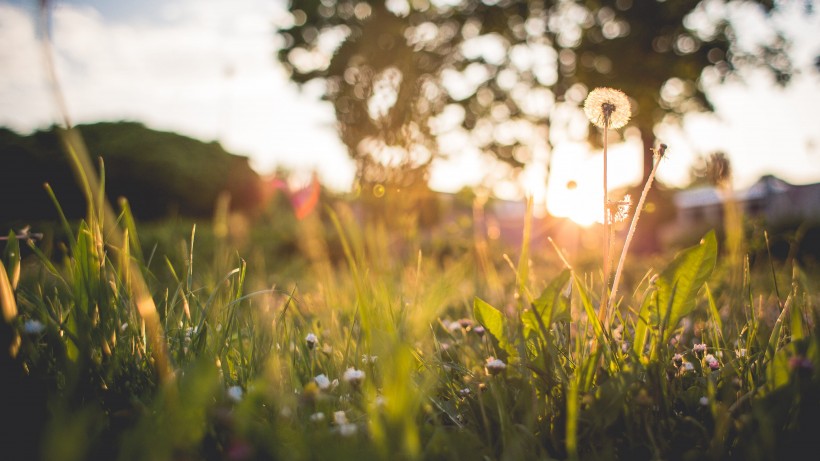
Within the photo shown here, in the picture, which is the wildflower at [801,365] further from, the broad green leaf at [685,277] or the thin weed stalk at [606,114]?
the thin weed stalk at [606,114]

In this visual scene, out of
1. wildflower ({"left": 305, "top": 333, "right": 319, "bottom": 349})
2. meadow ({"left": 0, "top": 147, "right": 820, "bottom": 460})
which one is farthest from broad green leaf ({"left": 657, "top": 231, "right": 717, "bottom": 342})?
wildflower ({"left": 305, "top": 333, "right": 319, "bottom": 349})

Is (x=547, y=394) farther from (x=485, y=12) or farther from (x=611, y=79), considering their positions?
(x=485, y=12)

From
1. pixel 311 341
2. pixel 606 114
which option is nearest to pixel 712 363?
pixel 606 114

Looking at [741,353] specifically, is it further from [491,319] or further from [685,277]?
[491,319]

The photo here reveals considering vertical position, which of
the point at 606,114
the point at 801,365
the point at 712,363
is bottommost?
the point at 712,363

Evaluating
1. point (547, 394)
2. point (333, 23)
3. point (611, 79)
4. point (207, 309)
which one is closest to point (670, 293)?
point (547, 394)

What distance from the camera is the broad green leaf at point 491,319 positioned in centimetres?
117

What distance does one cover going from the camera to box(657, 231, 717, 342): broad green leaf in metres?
1.12

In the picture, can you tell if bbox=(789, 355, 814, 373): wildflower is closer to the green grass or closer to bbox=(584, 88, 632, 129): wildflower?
the green grass

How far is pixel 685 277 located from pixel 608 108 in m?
0.48

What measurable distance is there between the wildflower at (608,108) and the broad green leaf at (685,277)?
378 mm

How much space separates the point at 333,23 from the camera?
1662 centimetres

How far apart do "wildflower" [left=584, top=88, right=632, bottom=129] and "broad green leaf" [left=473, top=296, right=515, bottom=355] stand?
58cm

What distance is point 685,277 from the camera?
1.14m
